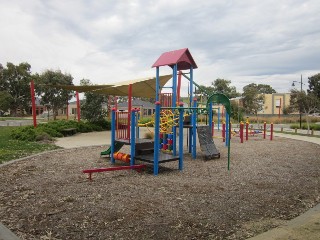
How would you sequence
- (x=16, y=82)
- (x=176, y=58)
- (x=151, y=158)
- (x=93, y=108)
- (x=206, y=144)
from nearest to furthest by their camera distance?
(x=151, y=158)
(x=176, y=58)
(x=206, y=144)
(x=93, y=108)
(x=16, y=82)

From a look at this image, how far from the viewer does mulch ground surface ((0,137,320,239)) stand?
364 cm

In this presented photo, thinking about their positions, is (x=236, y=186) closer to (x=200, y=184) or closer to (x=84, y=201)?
(x=200, y=184)

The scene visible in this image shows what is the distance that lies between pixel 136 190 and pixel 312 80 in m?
56.9

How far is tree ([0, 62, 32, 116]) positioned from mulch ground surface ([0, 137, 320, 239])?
181 ft

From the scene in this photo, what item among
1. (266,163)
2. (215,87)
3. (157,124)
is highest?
(215,87)

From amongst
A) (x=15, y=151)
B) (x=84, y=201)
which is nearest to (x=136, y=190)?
(x=84, y=201)

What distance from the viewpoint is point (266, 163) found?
8.36 metres

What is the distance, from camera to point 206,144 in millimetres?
9227

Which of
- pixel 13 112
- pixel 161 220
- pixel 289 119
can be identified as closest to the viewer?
pixel 161 220

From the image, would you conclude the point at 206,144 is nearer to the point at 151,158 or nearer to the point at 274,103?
the point at 151,158

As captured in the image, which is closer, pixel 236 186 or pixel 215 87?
pixel 236 186

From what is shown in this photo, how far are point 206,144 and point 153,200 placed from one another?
4.79 meters

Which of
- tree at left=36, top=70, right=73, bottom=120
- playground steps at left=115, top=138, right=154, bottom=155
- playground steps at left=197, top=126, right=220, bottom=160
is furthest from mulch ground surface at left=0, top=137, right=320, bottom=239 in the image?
tree at left=36, top=70, right=73, bottom=120

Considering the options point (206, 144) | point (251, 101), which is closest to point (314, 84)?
point (251, 101)
